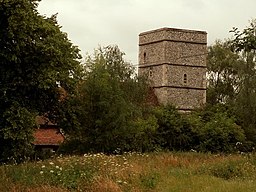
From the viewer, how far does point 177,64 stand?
71.1m

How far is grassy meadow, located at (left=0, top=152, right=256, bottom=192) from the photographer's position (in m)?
15.3

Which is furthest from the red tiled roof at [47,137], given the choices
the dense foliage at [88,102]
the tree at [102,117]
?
the tree at [102,117]

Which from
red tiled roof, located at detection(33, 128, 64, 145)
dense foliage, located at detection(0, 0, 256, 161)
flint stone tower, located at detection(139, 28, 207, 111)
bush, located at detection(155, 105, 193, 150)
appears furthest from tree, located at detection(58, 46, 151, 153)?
flint stone tower, located at detection(139, 28, 207, 111)

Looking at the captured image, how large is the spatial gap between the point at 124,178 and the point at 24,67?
13.8 m

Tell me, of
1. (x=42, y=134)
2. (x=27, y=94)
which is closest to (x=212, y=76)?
(x=42, y=134)

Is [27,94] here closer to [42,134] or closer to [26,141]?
[26,141]

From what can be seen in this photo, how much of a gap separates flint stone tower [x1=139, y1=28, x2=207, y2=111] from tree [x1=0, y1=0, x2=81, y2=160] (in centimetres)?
3934

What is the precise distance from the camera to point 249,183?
1595 cm

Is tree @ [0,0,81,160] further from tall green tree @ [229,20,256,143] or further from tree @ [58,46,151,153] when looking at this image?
tall green tree @ [229,20,256,143]

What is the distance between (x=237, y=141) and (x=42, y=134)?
1579cm

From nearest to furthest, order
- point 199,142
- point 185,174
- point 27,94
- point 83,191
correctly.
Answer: point 83,191 → point 185,174 → point 27,94 → point 199,142

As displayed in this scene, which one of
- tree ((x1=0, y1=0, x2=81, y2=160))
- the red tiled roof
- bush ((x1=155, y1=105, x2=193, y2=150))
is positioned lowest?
the red tiled roof

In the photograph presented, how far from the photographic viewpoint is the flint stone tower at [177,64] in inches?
2761

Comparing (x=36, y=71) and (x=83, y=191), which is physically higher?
(x=36, y=71)
